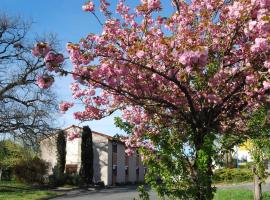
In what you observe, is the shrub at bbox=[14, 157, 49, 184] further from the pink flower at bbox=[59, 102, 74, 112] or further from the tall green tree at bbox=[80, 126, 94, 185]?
the pink flower at bbox=[59, 102, 74, 112]

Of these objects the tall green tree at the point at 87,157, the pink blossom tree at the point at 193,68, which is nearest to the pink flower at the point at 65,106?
A: the pink blossom tree at the point at 193,68

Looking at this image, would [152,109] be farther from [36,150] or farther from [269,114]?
[36,150]

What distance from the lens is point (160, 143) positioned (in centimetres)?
894

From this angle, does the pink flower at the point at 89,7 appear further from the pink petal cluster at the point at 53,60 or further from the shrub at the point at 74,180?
the shrub at the point at 74,180

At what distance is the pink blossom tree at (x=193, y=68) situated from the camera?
332 inches

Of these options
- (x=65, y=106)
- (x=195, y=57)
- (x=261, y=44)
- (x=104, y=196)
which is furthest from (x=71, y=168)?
(x=195, y=57)

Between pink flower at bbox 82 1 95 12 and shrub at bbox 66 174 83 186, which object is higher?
pink flower at bbox 82 1 95 12

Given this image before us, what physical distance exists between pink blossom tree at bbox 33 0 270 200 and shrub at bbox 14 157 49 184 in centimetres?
3673

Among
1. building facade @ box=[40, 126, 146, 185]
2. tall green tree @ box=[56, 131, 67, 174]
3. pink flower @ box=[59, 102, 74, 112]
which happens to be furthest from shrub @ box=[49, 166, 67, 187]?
pink flower @ box=[59, 102, 74, 112]

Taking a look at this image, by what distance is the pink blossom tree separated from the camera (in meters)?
8.44

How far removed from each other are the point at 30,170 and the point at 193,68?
41.1 metres

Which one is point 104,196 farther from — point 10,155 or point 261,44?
point 261,44

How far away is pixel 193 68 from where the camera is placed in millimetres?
7434

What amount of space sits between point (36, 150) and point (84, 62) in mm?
28900
